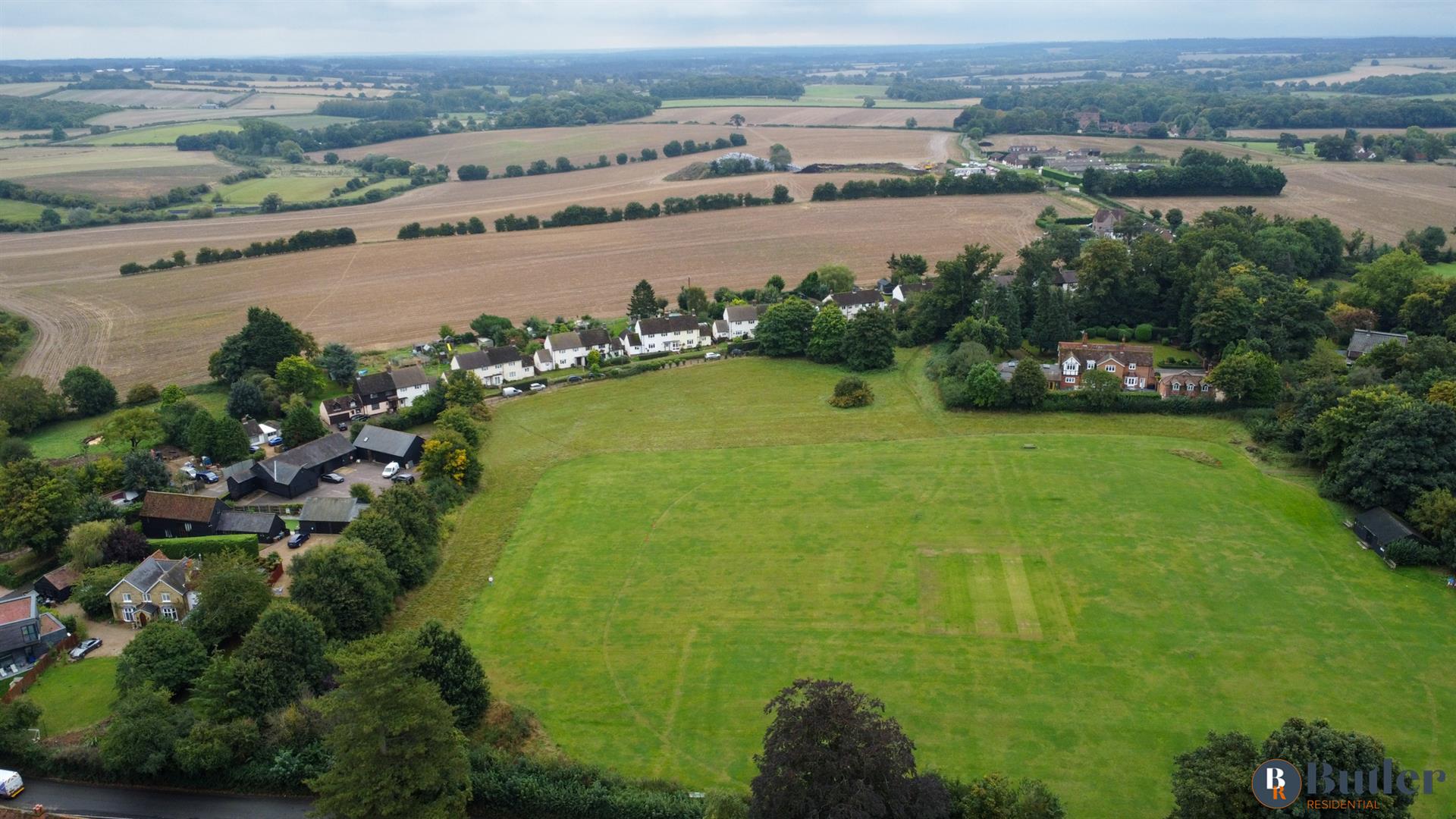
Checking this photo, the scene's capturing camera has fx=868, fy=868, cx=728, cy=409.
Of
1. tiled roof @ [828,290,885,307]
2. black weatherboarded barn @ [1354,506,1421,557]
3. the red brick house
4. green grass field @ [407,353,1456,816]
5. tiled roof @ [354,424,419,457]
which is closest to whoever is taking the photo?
green grass field @ [407,353,1456,816]

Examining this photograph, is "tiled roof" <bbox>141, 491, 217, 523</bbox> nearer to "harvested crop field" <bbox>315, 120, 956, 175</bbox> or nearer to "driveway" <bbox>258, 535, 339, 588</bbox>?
"driveway" <bbox>258, 535, 339, 588</bbox>

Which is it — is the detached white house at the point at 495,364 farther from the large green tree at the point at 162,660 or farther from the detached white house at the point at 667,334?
the large green tree at the point at 162,660

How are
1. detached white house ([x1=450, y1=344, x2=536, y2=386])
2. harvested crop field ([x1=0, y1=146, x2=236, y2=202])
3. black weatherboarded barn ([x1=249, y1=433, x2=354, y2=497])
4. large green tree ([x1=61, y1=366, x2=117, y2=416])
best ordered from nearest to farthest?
black weatherboarded barn ([x1=249, y1=433, x2=354, y2=497]), large green tree ([x1=61, y1=366, x2=117, y2=416]), detached white house ([x1=450, y1=344, x2=536, y2=386]), harvested crop field ([x1=0, y1=146, x2=236, y2=202])

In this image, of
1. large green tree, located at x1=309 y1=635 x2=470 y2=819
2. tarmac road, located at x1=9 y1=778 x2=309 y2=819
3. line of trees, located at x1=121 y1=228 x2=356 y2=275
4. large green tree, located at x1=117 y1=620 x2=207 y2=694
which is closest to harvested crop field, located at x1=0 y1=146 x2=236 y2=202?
line of trees, located at x1=121 y1=228 x2=356 y2=275

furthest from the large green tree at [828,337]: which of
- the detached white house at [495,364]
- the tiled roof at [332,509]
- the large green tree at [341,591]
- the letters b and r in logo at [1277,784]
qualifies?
the letters b and r in logo at [1277,784]

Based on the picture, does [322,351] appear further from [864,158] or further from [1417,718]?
[864,158]

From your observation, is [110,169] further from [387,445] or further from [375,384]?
[387,445]
